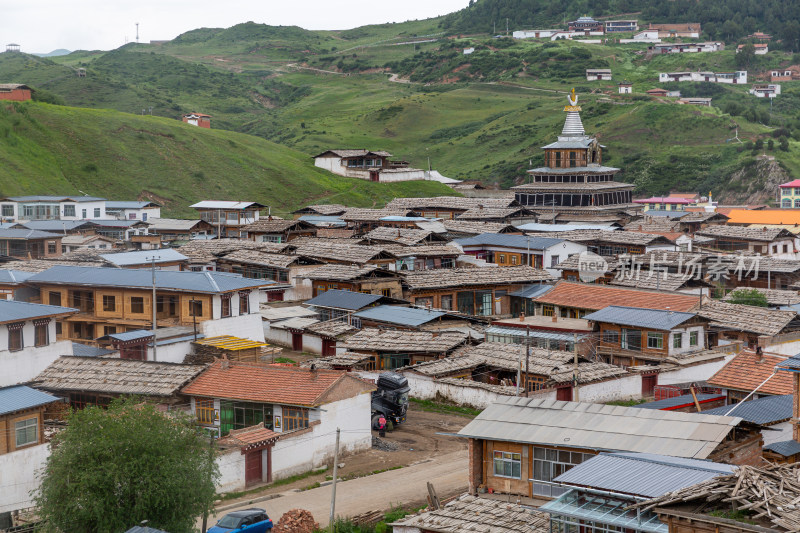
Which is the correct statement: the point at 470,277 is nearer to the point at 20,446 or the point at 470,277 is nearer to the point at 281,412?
the point at 281,412

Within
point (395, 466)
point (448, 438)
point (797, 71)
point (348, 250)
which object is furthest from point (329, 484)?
point (797, 71)

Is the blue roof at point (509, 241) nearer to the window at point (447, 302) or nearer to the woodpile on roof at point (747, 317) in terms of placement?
the window at point (447, 302)

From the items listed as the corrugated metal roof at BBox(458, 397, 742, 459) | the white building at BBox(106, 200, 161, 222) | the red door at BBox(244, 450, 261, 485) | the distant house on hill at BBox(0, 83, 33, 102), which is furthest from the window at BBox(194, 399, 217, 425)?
the distant house on hill at BBox(0, 83, 33, 102)

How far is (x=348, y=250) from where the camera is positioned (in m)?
60.8

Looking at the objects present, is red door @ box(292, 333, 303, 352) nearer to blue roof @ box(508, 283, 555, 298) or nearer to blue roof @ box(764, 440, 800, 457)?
blue roof @ box(508, 283, 555, 298)

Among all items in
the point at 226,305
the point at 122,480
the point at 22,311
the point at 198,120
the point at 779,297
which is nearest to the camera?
the point at 122,480

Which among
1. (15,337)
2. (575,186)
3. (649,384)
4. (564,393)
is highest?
(575,186)

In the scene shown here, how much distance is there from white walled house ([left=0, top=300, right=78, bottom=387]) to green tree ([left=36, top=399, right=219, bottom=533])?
11669mm

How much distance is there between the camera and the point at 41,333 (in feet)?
120

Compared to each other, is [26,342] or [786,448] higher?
[26,342]

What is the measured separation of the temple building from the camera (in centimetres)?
8850

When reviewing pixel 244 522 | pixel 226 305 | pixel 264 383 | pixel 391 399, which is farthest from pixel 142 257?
pixel 244 522

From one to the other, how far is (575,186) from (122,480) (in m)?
70.4

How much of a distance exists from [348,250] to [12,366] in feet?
92.4
